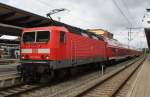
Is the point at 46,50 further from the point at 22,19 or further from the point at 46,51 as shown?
the point at 22,19

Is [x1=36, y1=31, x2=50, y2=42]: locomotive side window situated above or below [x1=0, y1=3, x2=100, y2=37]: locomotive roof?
below

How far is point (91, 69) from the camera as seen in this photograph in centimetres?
2552

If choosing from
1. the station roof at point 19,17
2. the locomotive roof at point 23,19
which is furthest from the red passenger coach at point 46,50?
the station roof at point 19,17

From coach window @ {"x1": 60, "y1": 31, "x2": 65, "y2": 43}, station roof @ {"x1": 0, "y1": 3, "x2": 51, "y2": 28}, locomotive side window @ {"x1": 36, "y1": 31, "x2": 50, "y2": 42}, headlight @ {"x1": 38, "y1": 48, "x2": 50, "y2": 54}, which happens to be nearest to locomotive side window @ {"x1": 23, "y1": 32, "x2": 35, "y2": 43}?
locomotive side window @ {"x1": 36, "y1": 31, "x2": 50, "y2": 42}

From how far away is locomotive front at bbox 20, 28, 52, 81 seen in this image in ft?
48.0

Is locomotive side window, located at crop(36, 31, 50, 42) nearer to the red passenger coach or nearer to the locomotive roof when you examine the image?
the red passenger coach

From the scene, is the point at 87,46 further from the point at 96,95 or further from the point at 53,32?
the point at 96,95

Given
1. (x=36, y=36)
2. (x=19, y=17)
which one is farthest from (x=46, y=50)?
(x=19, y=17)

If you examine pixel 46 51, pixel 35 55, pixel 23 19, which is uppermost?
pixel 23 19

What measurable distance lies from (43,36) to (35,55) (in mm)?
1102

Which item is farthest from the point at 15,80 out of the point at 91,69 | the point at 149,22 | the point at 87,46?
the point at 149,22

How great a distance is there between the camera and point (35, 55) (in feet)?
49.2

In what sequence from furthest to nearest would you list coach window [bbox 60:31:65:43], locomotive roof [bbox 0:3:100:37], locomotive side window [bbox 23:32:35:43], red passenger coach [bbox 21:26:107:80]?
locomotive roof [bbox 0:3:100:37] < locomotive side window [bbox 23:32:35:43] < coach window [bbox 60:31:65:43] < red passenger coach [bbox 21:26:107:80]

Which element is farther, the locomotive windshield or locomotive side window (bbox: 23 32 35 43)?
locomotive side window (bbox: 23 32 35 43)
